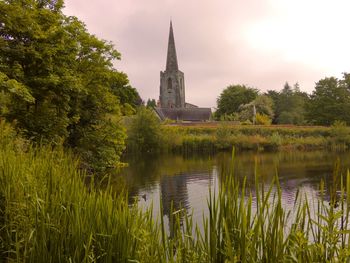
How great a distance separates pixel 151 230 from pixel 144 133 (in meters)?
41.1

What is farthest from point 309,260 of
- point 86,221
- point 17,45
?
point 17,45

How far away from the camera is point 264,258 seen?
251 cm

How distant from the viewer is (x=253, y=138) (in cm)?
4700

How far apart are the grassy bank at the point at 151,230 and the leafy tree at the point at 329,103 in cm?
5878

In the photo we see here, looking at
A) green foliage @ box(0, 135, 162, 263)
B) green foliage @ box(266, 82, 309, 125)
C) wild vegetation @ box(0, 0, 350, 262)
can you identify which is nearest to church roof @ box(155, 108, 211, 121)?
green foliage @ box(266, 82, 309, 125)

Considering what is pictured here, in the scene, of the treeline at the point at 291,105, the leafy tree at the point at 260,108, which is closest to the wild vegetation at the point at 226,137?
the treeline at the point at 291,105

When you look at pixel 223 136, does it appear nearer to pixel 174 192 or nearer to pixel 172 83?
pixel 174 192

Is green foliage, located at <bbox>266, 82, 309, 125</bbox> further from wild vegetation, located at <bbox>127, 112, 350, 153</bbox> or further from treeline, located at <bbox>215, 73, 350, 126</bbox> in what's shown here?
wild vegetation, located at <bbox>127, 112, 350, 153</bbox>

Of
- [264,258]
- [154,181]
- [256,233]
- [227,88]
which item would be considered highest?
[227,88]

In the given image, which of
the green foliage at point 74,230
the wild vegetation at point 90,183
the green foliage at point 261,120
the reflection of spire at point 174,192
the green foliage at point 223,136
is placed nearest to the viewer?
the wild vegetation at point 90,183

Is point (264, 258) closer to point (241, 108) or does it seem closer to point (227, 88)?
point (241, 108)

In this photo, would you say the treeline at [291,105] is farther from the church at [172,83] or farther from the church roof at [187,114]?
the church at [172,83]

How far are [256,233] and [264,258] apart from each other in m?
0.20

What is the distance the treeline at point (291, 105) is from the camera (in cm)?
5762
